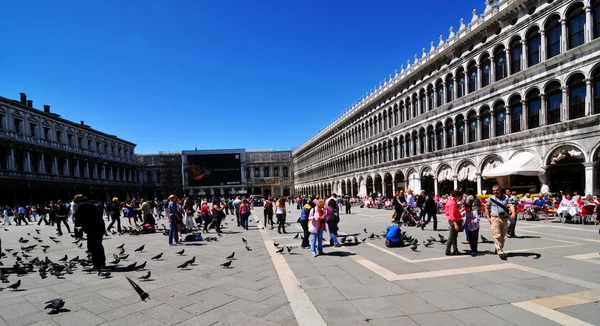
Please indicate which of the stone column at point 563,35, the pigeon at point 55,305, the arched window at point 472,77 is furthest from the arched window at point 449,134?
the pigeon at point 55,305

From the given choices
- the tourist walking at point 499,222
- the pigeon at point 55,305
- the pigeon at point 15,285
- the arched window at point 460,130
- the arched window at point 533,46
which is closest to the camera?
the pigeon at point 55,305

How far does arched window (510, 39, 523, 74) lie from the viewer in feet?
66.8

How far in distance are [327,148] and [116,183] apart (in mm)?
41119

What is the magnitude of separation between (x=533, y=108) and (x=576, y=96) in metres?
2.49

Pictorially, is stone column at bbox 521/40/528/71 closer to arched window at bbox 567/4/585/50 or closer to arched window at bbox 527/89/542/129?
arched window at bbox 527/89/542/129

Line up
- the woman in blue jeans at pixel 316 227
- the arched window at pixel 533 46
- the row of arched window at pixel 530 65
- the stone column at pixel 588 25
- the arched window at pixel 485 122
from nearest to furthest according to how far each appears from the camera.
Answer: the woman in blue jeans at pixel 316 227 → the stone column at pixel 588 25 → the row of arched window at pixel 530 65 → the arched window at pixel 533 46 → the arched window at pixel 485 122

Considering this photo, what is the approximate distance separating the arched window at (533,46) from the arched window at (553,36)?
0.51m

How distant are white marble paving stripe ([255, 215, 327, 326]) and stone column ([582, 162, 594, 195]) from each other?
17.6m

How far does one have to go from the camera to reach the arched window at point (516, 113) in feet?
67.3

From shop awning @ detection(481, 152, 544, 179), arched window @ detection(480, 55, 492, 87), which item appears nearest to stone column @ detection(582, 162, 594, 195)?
shop awning @ detection(481, 152, 544, 179)

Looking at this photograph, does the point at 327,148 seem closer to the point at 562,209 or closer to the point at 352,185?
the point at 352,185

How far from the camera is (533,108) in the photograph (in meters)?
19.7

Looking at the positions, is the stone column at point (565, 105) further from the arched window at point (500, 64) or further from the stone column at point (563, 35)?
the arched window at point (500, 64)

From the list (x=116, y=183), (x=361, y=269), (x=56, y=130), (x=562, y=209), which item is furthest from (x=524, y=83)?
(x=116, y=183)
